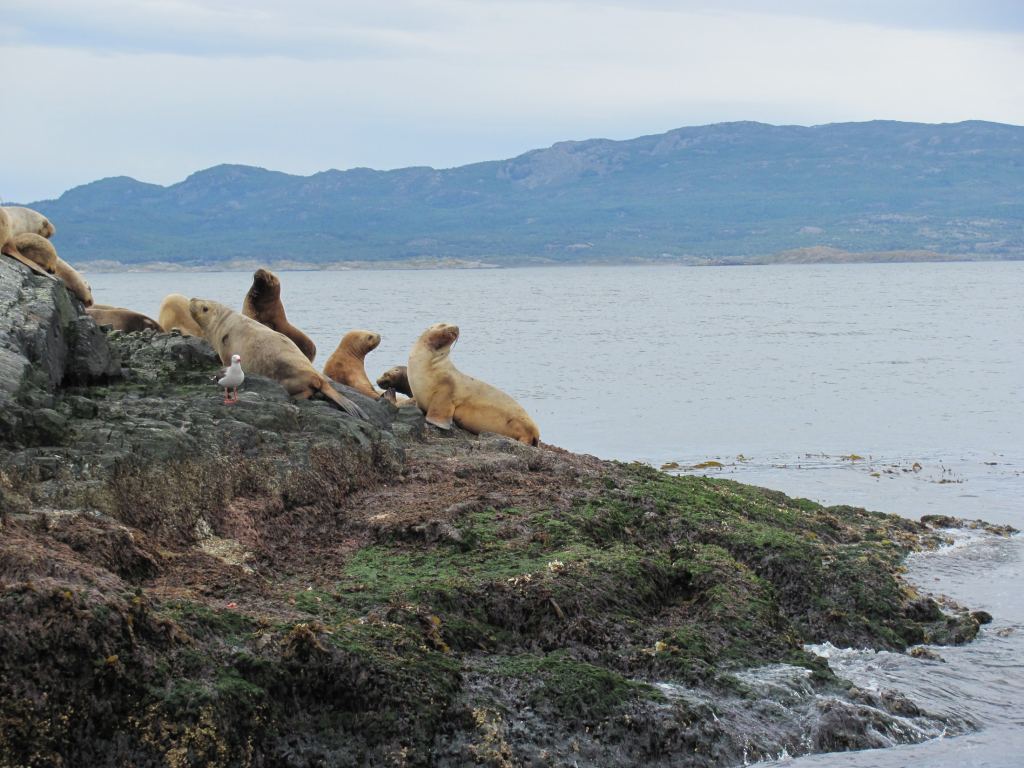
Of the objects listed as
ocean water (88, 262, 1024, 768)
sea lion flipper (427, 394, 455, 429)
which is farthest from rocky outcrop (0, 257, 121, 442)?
ocean water (88, 262, 1024, 768)

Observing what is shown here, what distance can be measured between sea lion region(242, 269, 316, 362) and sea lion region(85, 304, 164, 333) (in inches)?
44.3

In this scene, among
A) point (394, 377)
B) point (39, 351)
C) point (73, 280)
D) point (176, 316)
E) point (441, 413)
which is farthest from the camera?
point (176, 316)

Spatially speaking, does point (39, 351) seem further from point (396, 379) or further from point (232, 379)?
point (396, 379)

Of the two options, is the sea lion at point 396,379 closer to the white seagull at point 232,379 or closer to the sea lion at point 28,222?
the sea lion at point 28,222

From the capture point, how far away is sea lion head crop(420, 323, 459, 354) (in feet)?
49.3

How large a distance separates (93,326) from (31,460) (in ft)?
10.1

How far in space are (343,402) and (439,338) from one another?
8.67 feet

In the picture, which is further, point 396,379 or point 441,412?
point 396,379

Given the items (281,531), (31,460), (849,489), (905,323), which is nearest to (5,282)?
(31,460)

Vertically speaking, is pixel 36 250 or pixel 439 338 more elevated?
pixel 36 250

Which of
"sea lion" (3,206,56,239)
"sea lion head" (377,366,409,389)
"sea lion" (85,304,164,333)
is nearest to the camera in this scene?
"sea lion" (3,206,56,239)

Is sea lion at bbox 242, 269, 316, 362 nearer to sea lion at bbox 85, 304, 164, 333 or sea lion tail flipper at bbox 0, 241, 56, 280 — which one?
sea lion at bbox 85, 304, 164, 333

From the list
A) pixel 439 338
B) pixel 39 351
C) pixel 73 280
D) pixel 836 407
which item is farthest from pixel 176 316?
pixel 836 407

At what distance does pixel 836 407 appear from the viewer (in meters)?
27.2
